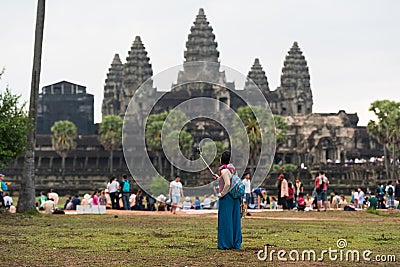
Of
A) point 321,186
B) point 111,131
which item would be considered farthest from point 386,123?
point 321,186

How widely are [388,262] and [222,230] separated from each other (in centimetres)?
299

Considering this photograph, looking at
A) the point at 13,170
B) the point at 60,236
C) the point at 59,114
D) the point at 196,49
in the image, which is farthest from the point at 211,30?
the point at 60,236

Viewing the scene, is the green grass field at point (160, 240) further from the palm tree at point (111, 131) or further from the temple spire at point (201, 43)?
the temple spire at point (201, 43)

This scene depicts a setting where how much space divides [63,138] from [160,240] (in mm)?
81606

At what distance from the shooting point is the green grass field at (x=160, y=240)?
12.8 m

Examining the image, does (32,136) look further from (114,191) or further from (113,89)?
(113,89)

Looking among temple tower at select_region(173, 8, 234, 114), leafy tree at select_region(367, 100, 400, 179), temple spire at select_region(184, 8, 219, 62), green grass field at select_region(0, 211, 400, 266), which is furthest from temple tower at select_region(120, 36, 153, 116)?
green grass field at select_region(0, 211, 400, 266)

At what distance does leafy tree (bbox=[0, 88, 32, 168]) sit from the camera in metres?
25.3

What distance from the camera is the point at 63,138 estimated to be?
96.9 metres

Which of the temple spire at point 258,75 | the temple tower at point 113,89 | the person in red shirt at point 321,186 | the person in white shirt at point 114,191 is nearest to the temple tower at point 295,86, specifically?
the temple spire at point 258,75

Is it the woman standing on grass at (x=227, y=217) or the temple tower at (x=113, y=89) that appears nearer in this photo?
the woman standing on grass at (x=227, y=217)

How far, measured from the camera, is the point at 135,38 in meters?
123

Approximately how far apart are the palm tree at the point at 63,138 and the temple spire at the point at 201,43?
101 feet

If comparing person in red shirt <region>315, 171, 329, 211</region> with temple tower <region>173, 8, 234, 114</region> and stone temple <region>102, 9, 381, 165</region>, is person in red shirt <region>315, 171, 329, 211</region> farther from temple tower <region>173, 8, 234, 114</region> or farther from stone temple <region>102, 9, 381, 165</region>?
Answer: temple tower <region>173, 8, 234, 114</region>
